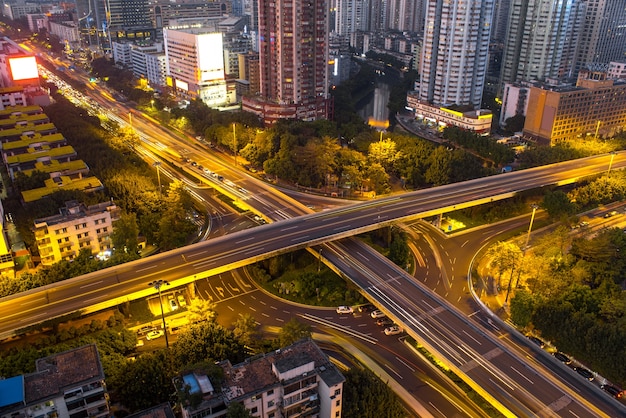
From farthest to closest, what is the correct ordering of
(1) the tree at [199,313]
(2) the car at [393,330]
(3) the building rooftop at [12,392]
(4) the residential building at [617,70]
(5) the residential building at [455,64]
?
(4) the residential building at [617,70] < (5) the residential building at [455,64] < (2) the car at [393,330] < (1) the tree at [199,313] < (3) the building rooftop at [12,392]

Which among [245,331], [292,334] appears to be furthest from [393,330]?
[245,331]

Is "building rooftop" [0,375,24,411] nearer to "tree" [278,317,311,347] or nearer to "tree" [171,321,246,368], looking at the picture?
"tree" [171,321,246,368]

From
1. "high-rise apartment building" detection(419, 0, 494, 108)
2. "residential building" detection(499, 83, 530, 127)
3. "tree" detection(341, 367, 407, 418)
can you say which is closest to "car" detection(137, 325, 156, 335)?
"tree" detection(341, 367, 407, 418)

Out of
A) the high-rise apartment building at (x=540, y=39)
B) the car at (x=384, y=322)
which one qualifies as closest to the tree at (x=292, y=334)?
the car at (x=384, y=322)

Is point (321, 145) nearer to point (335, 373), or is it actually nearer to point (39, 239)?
point (39, 239)

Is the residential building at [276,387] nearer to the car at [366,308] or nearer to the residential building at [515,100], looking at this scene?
the car at [366,308]

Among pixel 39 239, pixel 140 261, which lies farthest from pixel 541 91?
pixel 39 239

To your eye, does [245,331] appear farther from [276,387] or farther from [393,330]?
[393,330]
